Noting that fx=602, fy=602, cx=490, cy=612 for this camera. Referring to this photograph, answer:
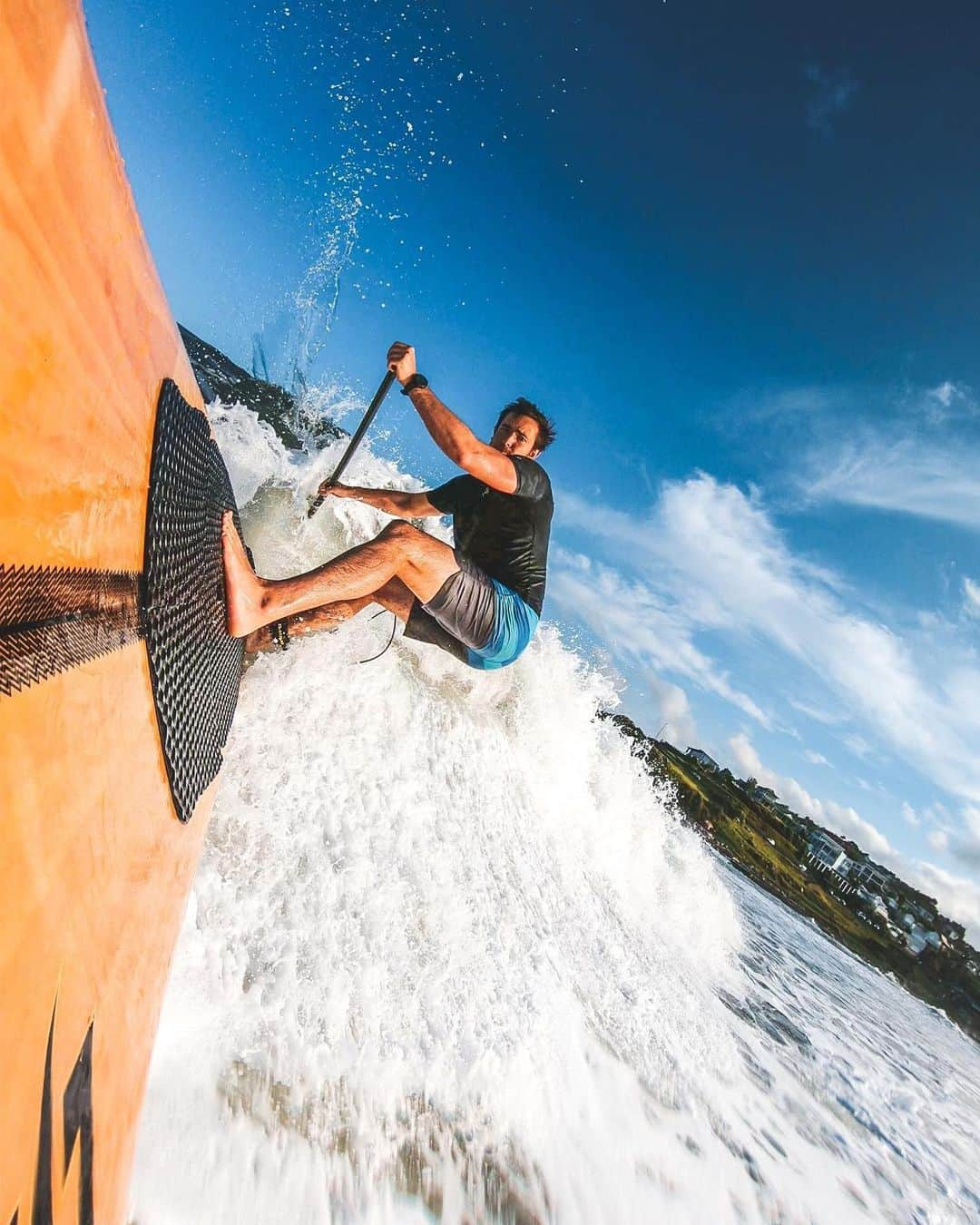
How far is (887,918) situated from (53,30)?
287ft

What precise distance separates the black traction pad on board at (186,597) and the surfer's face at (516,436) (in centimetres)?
175

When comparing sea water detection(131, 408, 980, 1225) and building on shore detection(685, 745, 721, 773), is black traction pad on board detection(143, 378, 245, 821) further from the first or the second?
building on shore detection(685, 745, 721, 773)

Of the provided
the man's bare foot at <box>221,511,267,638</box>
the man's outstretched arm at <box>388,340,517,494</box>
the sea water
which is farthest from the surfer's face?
the sea water

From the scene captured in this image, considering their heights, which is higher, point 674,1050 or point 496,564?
point 496,564

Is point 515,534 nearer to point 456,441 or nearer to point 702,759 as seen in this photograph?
point 456,441

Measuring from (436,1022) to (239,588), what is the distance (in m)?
2.44

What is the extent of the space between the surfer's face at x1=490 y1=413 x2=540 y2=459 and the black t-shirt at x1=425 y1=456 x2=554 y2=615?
20cm

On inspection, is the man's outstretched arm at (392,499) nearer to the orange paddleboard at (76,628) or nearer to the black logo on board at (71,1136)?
the orange paddleboard at (76,628)

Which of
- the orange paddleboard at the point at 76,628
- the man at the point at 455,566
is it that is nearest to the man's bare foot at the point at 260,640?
the man at the point at 455,566

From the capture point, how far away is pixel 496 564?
354 cm

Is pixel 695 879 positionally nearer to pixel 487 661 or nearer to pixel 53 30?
pixel 487 661

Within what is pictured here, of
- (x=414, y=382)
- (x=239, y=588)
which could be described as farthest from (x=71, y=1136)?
(x=414, y=382)

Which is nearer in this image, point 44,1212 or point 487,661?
point 44,1212

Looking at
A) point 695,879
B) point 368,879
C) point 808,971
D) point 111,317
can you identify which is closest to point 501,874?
point 368,879
